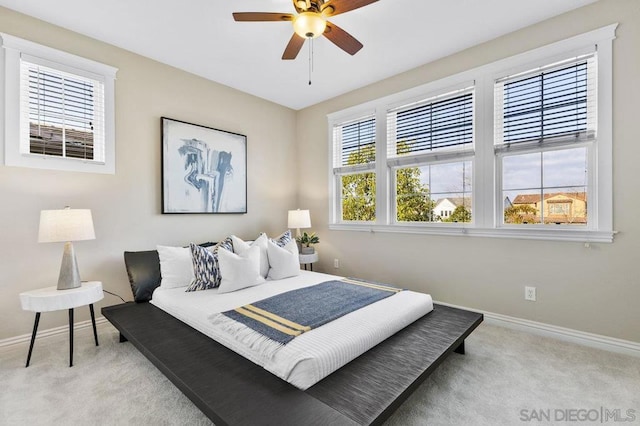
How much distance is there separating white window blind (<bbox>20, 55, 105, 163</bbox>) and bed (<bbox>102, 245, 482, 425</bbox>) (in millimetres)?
1624

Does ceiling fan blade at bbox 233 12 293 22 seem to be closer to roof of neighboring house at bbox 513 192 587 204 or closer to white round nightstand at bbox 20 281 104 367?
white round nightstand at bbox 20 281 104 367

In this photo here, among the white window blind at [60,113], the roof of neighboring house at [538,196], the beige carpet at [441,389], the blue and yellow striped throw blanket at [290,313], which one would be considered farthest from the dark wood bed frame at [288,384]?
the white window blind at [60,113]

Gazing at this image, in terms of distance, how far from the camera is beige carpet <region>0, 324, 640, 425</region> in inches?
66.2

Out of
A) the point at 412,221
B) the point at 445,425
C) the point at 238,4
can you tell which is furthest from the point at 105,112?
the point at 445,425

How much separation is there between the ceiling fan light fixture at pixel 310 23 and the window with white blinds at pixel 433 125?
1862mm

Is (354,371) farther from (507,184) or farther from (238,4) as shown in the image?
(238,4)

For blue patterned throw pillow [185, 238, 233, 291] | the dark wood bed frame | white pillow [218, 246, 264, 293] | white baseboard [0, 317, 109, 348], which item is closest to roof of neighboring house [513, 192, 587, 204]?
the dark wood bed frame

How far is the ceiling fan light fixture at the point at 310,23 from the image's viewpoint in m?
2.02

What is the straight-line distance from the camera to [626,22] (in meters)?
2.38

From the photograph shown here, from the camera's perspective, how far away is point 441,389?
192 centimetres

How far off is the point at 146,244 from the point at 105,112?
4.52 ft

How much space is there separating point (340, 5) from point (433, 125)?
6.37 ft

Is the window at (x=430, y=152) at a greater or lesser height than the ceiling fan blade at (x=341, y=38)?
lesser

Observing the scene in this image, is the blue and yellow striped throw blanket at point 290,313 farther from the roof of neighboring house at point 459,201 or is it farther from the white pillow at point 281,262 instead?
the roof of neighboring house at point 459,201
